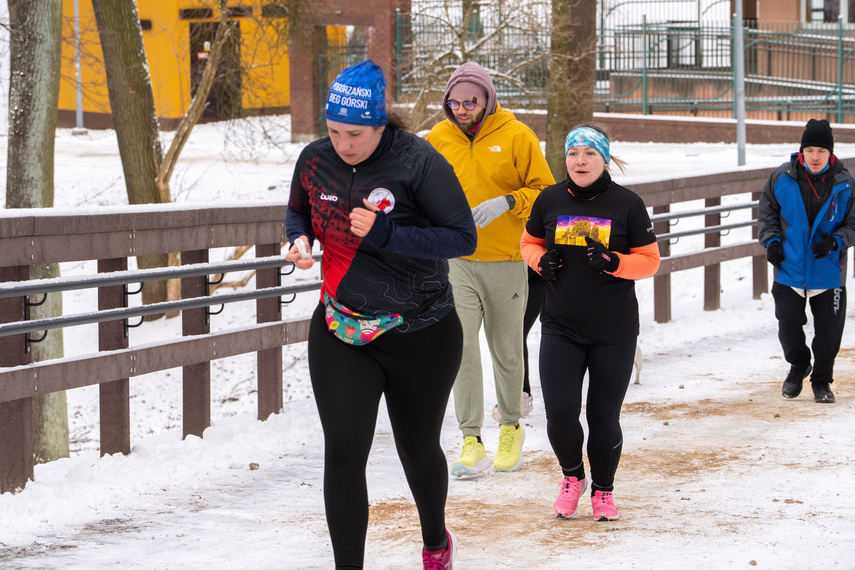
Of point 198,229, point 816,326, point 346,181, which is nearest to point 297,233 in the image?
point 346,181

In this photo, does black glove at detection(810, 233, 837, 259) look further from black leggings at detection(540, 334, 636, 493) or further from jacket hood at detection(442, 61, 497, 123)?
black leggings at detection(540, 334, 636, 493)

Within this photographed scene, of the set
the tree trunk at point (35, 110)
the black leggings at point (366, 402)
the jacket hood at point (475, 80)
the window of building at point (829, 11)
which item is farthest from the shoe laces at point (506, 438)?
the window of building at point (829, 11)

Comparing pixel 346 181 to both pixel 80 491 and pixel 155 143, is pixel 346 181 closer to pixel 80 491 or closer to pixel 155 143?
pixel 80 491

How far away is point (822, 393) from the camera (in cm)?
785

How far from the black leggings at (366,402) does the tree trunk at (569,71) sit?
12597 mm

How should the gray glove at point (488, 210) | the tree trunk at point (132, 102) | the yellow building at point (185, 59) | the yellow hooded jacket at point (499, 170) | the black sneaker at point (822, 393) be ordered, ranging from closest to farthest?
the gray glove at point (488, 210) → the yellow hooded jacket at point (499, 170) → the black sneaker at point (822, 393) → the tree trunk at point (132, 102) → the yellow building at point (185, 59)

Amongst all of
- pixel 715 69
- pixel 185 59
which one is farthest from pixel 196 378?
pixel 715 69

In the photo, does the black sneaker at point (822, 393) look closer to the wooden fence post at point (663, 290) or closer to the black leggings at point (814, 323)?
the black leggings at point (814, 323)

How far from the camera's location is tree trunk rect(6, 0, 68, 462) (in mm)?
11195

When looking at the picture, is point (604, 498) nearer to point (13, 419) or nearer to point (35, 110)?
point (13, 419)

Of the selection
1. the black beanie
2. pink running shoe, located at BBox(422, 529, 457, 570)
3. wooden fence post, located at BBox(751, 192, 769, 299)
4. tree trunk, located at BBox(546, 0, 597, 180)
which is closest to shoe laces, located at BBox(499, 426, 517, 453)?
pink running shoe, located at BBox(422, 529, 457, 570)

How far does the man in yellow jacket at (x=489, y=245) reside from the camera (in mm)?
6191

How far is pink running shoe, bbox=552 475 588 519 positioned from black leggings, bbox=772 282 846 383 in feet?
10.2

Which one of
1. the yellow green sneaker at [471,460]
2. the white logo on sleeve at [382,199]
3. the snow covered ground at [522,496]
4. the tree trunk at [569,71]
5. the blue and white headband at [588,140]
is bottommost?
the snow covered ground at [522,496]
